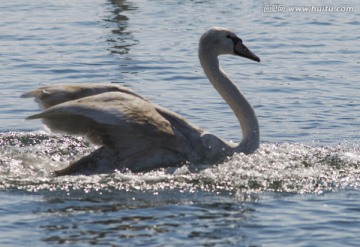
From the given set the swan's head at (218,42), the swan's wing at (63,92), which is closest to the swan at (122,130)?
the swan's wing at (63,92)

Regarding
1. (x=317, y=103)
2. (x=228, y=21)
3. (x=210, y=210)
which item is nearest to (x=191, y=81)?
(x=317, y=103)

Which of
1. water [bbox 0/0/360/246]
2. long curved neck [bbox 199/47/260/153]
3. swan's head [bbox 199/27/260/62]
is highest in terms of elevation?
swan's head [bbox 199/27/260/62]

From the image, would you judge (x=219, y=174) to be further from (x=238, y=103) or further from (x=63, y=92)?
(x=63, y=92)

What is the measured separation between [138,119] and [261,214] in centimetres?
190

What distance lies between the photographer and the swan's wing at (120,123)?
11.4m

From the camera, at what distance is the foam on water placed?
37.3 ft

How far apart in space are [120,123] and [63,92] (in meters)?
1.05

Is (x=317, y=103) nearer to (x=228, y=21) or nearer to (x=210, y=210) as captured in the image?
(x=210, y=210)

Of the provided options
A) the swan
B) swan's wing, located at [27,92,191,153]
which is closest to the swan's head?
the swan

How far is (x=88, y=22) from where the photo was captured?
23.4 m

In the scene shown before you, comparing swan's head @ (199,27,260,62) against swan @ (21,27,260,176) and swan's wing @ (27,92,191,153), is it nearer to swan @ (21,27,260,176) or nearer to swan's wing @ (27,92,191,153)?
swan @ (21,27,260,176)

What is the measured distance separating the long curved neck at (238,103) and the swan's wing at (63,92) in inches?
47.1

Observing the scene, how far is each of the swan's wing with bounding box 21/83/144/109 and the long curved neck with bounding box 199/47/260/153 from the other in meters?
1.20

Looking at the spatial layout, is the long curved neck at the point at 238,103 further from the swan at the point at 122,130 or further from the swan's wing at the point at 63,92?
the swan's wing at the point at 63,92
